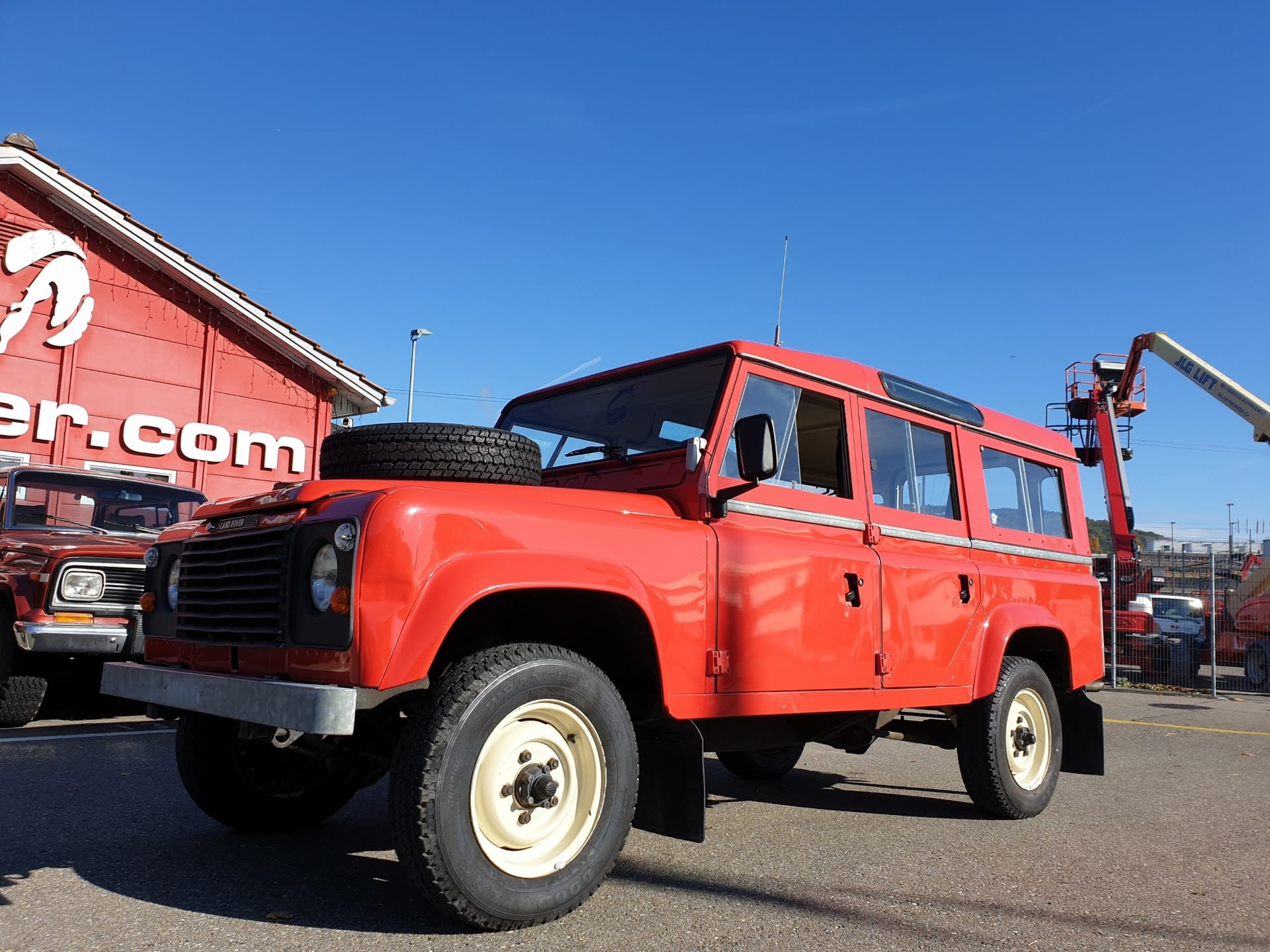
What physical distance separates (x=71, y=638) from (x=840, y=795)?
17.1 ft

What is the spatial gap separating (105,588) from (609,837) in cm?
508

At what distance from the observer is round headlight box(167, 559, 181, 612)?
3.92m

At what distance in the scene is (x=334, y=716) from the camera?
2789 millimetres

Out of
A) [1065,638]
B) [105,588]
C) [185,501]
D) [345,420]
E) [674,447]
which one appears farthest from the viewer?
[345,420]

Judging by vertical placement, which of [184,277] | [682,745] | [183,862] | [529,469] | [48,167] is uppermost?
[48,167]

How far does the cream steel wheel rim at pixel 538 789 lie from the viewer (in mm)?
3166

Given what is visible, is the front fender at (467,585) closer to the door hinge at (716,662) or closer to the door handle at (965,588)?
the door hinge at (716,662)

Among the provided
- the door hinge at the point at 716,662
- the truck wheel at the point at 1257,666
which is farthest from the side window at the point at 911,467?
the truck wheel at the point at 1257,666

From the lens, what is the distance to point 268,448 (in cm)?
1509

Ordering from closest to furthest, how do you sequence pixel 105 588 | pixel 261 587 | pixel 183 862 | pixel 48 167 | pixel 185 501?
1. pixel 261 587
2. pixel 183 862
3. pixel 105 588
4. pixel 185 501
5. pixel 48 167

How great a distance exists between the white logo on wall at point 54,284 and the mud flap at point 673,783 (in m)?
12.4

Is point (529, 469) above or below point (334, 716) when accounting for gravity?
above

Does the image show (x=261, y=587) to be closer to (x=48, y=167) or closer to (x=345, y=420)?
(x=48, y=167)

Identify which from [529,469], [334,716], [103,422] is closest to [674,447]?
[529,469]
